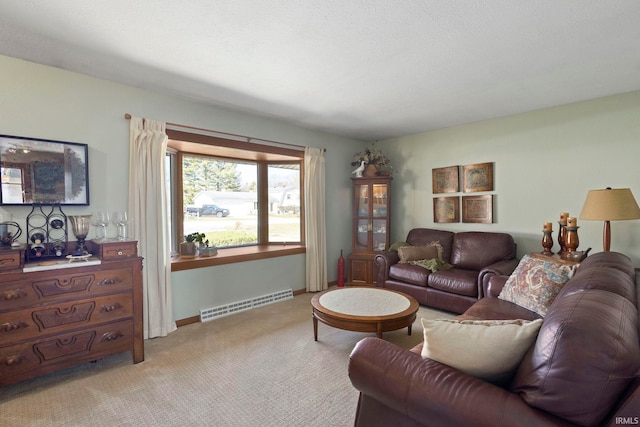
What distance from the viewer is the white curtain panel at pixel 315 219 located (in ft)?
14.6

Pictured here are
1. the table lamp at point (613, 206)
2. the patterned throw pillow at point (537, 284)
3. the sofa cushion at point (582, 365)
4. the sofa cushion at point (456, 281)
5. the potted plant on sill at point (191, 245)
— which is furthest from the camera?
the potted plant on sill at point (191, 245)

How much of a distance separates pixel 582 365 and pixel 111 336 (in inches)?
113

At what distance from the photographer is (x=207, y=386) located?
217cm

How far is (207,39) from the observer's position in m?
2.11

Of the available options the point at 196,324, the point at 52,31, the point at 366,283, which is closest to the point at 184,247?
the point at 196,324

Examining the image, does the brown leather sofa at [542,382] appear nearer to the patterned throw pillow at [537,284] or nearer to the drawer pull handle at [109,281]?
the patterned throw pillow at [537,284]

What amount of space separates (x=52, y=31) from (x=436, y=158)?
4.45 metres

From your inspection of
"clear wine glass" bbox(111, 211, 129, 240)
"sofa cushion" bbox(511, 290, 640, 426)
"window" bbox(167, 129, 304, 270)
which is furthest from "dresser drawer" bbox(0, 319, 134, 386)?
"sofa cushion" bbox(511, 290, 640, 426)

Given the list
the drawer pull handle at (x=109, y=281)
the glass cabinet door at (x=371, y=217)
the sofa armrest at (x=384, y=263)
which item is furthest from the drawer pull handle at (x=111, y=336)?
the glass cabinet door at (x=371, y=217)

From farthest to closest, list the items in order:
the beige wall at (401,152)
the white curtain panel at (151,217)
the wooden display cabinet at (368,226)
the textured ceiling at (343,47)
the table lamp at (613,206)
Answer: the wooden display cabinet at (368,226), the white curtain panel at (151,217), the table lamp at (613,206), the beige wall at (401,152), the textured ceiling at (343,47)

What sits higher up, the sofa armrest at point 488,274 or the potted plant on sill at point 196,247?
the potted plant on sill at point 196,247

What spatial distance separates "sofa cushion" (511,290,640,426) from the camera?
0.85 metres

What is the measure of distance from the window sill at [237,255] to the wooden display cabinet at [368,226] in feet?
3.10

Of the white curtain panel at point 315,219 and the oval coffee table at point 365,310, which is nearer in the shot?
the oval coffee table at point 365,310
